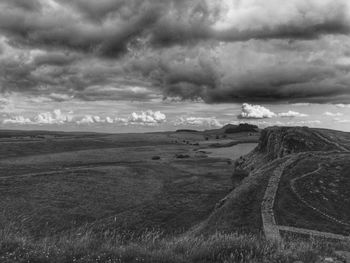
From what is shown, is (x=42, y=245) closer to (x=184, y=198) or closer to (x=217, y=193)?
(x=184, y=198)

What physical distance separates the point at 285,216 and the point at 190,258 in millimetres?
24682

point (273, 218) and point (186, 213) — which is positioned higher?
point (273, 218)

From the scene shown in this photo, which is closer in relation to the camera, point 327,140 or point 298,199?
point 298,199

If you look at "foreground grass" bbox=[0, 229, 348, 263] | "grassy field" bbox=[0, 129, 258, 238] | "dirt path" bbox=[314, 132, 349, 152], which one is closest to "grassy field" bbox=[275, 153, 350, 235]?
"grassy field" bbox=[0, 129, 258, 238]

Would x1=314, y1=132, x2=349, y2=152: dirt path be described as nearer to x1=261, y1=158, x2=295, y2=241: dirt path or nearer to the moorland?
the moorland

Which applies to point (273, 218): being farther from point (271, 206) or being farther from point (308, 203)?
point (308, 203)

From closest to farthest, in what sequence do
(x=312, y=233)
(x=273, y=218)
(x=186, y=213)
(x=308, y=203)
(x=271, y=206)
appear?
1. (x=312, y=233)
2. (x=273, y=218)
3. (x=271, y=206)
4. (x=308, y=203)
5. (x=186, y=213)

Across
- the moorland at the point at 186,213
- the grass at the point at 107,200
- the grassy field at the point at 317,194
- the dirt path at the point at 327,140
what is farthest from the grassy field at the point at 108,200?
the dirt path at the point at 327,140

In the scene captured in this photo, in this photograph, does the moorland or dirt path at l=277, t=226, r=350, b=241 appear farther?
dirt path at l=277, t=226, r=350, b=241

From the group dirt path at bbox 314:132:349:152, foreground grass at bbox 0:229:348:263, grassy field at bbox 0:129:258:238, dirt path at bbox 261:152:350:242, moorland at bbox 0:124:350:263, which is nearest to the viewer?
foreground grass at bbox 0:229:348:263

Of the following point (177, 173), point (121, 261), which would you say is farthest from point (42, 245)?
point (177, 173)

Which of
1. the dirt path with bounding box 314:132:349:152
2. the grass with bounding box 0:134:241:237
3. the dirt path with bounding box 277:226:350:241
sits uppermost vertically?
the dirt path with bounding box 314:132:349:152

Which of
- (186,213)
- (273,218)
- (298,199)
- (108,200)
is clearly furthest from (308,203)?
(108,200)

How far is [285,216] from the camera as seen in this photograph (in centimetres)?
3105
